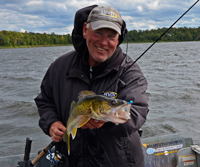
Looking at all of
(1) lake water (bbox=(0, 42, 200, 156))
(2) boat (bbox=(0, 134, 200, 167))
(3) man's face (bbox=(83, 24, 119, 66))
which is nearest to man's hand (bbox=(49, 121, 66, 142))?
Result: (3) man's face (bbox=(83, 24, 119, 66))

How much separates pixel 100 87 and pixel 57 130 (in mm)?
687

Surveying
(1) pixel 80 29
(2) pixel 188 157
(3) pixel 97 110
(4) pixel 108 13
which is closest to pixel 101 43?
(4) pixel 108 13

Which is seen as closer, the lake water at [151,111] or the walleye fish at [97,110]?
the walleye fish at [97,110]

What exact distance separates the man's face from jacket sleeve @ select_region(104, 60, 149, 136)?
32 centimetres

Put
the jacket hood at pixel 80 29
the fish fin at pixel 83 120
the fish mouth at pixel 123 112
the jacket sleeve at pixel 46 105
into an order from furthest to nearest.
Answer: the jacket hood at pixel 80 29 < the jacket sleeve at pixel 46 105 < the fish fin at pixel 83 120 < the fish mouth at pixel 123 112

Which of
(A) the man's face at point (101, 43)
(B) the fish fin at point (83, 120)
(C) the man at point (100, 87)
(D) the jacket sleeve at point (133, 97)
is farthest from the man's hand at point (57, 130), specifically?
(A) the man's face at point (101, 43)

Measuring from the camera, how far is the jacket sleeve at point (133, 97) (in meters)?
2.18

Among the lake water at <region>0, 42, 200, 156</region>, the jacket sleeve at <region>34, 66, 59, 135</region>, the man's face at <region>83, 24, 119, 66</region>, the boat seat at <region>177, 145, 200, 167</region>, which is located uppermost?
the man's face at <region>83, 24, 119, 66</region>

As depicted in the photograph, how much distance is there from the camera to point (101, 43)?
8.33 feet

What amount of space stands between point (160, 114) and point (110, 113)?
8691 millimetres

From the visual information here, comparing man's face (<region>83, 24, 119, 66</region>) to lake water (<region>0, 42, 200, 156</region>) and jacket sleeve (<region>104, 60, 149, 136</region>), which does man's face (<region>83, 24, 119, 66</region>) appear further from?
lake water (<region>0, 42, 200, 156</region>)

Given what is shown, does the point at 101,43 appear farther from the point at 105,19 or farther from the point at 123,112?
the point at 123,112

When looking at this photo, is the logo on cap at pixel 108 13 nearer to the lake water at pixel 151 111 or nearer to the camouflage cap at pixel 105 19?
the camouflage cap at pixel 105 19

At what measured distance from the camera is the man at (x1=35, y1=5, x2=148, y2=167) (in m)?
2.50
